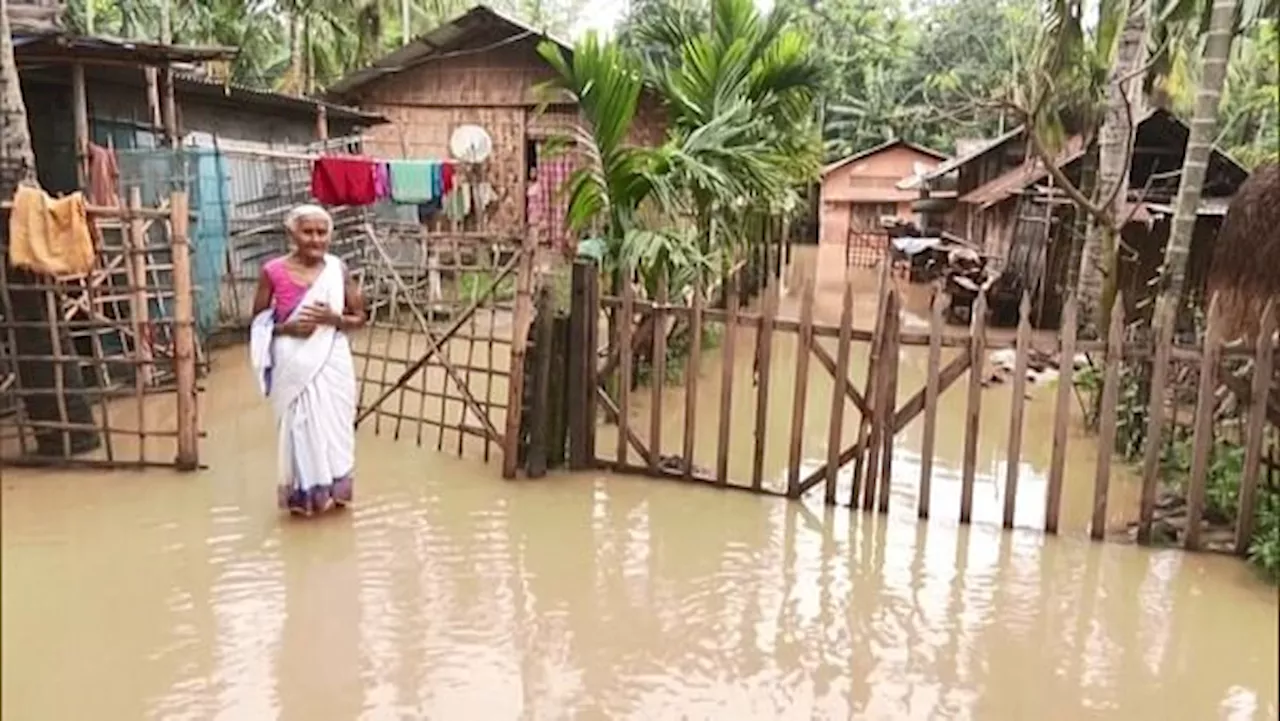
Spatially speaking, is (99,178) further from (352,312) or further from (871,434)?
(871,434)

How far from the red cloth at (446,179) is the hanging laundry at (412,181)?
0.22m

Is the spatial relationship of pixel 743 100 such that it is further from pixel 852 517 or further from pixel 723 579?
pixel 723 579

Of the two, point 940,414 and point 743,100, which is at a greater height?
point 743,100

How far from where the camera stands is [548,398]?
6555 millimetres

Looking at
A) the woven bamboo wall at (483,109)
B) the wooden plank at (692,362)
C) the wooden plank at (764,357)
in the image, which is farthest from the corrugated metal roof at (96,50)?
the woven bamboo wall at (483,109)

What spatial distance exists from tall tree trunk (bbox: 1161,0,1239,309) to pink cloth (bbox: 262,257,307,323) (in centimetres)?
542

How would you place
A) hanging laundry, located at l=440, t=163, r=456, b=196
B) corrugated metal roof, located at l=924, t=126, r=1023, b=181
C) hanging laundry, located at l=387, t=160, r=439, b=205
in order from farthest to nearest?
corrugated metal roof, located at l=924, t=126, r=1023, b=181 → hanging laundry, located at l=440, t=163, r=456, b=196 → hanging laundry, located at l=387, t=160, r=439, b=205

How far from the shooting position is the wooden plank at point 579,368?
20.9 feet

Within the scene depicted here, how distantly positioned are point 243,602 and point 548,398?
2354 millimetres

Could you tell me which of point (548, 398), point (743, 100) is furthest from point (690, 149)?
point (548, 398)

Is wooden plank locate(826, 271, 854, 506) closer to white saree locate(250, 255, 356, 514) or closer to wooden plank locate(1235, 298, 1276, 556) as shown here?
wooden plank locate(1235, 298, 1276, 556)

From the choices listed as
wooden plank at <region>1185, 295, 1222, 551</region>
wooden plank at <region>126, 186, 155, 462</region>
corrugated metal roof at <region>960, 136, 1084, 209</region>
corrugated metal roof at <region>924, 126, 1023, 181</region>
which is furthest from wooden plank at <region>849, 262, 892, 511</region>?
corrugated metal roof at <region>924, 126, 1023, 181</region>

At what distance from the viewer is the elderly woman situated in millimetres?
5547

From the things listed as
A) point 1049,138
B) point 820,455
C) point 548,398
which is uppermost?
point 1049,138
